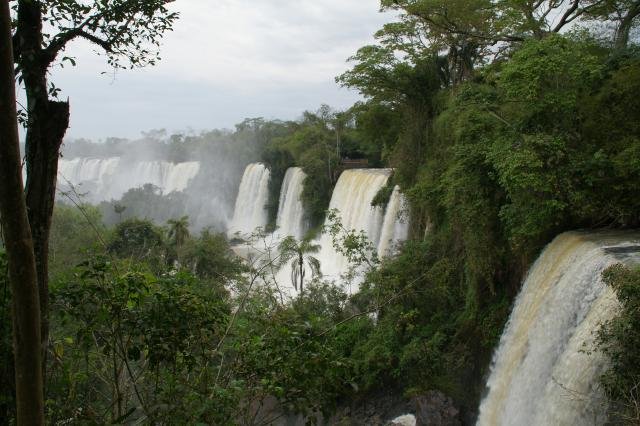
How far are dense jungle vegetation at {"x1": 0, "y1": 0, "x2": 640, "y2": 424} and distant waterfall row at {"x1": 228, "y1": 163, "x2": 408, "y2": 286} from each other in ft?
3.66

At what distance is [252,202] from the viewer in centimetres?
3478

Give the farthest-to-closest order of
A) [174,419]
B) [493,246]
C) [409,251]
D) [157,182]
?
[157,182]
[409,251]
[493,246]
[174,419]

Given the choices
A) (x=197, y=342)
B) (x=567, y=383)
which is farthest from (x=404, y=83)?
(x=197, y=342)

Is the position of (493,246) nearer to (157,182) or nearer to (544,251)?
(544,251)

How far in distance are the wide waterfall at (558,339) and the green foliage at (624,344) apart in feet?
0.80

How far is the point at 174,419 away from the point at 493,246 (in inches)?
319

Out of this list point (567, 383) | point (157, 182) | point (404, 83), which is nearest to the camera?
point (567, 383)

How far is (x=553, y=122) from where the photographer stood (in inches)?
351

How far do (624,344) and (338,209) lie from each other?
676 inches

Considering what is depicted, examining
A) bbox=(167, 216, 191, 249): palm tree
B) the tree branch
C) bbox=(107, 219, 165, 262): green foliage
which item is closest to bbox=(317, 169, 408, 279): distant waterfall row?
bbox=(167, 216, 191, 249): palm tree

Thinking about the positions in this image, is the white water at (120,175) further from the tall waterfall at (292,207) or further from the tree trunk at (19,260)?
the tree trunk at (19,260)

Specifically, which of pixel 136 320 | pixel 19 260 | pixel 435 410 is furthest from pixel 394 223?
pixel 19 260

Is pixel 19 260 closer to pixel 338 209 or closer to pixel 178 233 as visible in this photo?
pixel 338 209

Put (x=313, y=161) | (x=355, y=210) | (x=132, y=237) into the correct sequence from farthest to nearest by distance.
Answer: (x=313, y=161), (x=132, y=237), (x=355, y=210)
